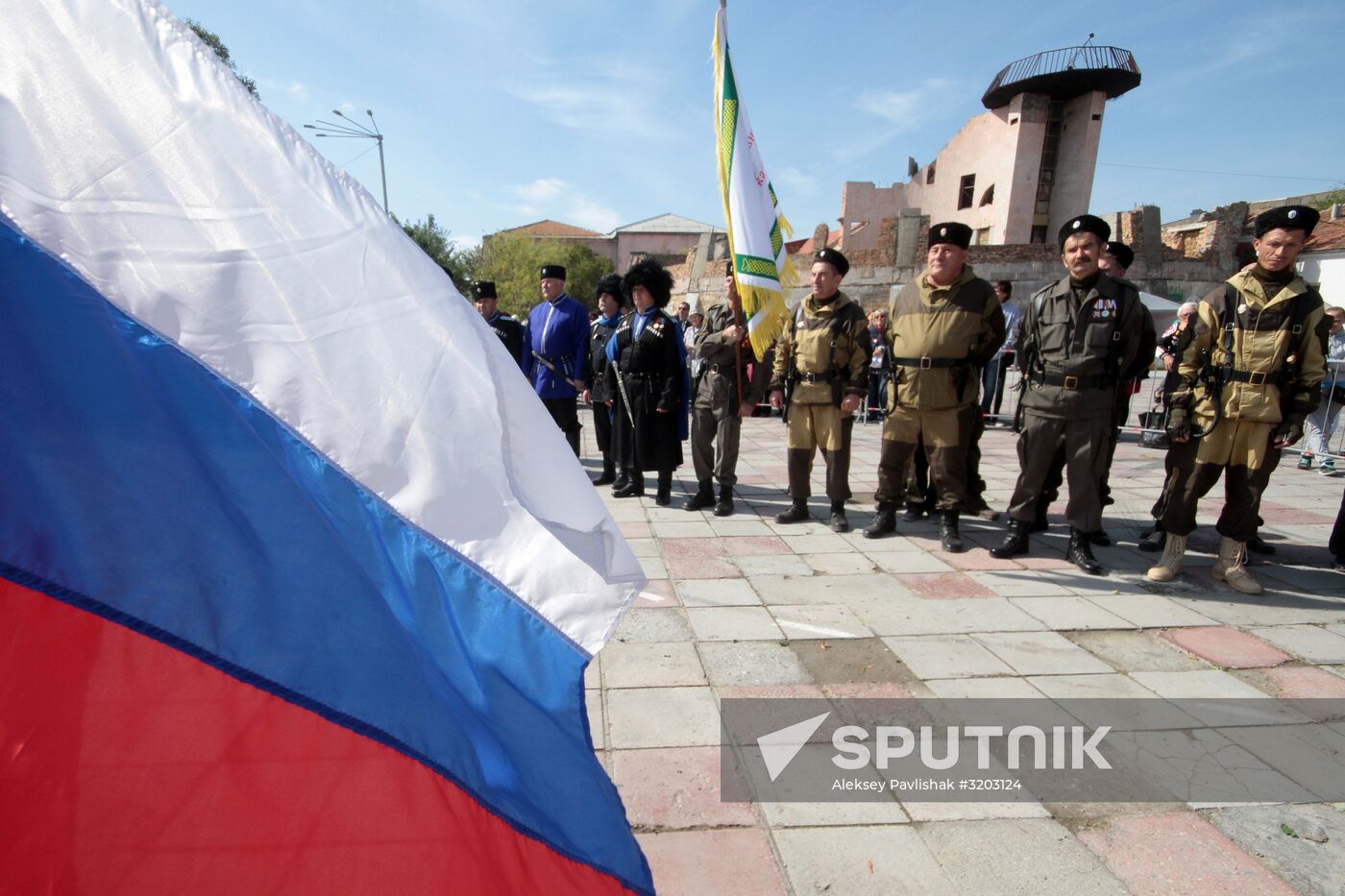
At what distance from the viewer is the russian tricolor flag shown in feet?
3.60

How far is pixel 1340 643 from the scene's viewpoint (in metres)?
3.31

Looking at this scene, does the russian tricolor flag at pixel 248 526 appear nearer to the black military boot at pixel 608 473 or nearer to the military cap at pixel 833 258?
the military cap at pixel 833 258

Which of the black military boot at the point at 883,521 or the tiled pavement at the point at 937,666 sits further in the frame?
the black military boot at the point at 883,521

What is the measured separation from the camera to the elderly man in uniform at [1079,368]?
4.03 m

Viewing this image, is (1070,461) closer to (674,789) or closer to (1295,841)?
(1295,841)

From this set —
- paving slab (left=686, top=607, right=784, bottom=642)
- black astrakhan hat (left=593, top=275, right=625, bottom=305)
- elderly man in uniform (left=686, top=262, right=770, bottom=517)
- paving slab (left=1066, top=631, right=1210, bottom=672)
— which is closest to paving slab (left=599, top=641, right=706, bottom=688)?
paving slab (left=686, top=607, right=784, bottom=642)

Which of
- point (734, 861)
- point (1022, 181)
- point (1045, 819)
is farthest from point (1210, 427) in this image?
point (1022, 181)

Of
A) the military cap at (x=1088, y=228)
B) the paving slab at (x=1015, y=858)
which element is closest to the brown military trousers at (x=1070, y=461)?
the military cap at (x=1088, y=228)

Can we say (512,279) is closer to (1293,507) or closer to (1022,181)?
(1022,181)

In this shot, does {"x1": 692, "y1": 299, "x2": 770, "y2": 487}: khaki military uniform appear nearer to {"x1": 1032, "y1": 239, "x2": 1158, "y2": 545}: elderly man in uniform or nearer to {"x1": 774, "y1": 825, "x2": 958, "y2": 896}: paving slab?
{"x1": 1032, "y1": 239, "x2": 1158, "y2": 545}: elderly man in uniform

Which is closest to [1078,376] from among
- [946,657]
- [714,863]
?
[946,657]

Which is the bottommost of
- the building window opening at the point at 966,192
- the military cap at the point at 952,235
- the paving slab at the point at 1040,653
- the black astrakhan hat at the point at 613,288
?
the paving slab at the point at 1040,653

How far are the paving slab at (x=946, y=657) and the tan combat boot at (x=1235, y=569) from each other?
6.06ft

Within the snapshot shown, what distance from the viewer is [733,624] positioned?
348 centimetres
